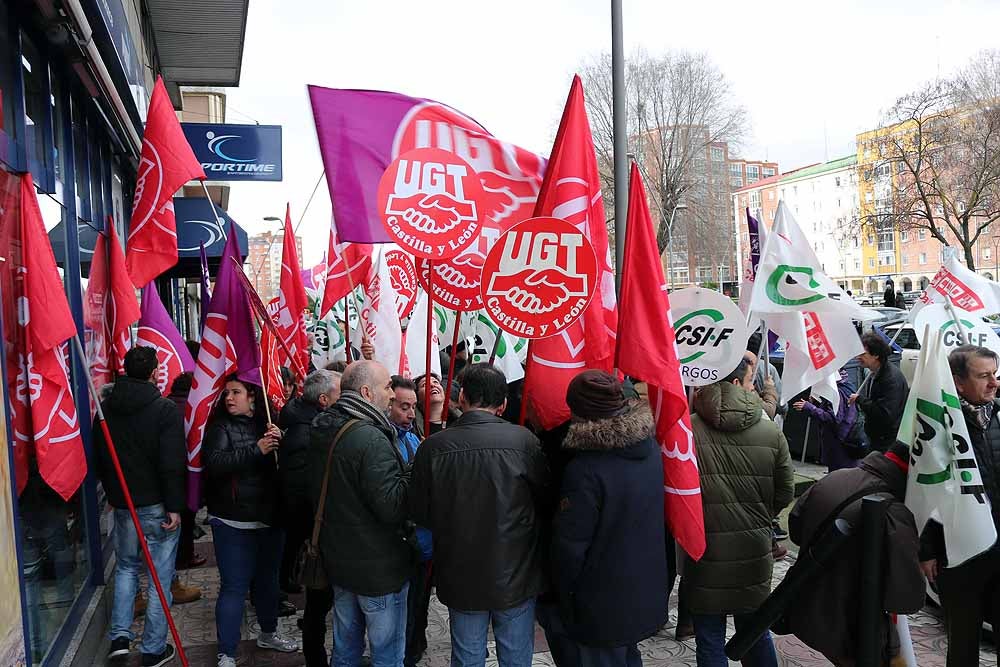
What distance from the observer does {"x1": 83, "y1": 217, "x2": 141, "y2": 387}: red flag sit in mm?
6250

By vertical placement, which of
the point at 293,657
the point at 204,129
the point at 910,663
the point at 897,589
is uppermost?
the point at 204,129

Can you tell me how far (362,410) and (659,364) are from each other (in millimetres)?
1464

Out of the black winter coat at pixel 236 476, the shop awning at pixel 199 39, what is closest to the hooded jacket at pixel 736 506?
the black winter coat at pixel 236 476

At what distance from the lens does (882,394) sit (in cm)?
714

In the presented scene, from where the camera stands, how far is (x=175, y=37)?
14.9 meters

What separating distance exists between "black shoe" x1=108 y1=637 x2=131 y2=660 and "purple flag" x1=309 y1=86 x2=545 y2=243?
2919 millimetres

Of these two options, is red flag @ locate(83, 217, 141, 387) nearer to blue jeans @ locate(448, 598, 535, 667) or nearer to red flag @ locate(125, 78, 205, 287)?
red flag @ locate(125, 78, 205, 287)

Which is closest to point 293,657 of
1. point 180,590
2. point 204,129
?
point 180,590

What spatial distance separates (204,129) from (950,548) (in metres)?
9.70

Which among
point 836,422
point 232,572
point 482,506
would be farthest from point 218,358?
point 836,422

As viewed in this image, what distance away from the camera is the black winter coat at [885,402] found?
7098 mm

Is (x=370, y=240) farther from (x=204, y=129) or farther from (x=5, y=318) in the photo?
(x=204, y=129)

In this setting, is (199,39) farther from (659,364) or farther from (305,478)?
(659,364)

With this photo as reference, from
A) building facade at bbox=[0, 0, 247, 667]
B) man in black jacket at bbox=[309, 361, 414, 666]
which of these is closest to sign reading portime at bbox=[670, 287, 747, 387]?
man in black jacket at bbox=[309, 361, 414, 666]
